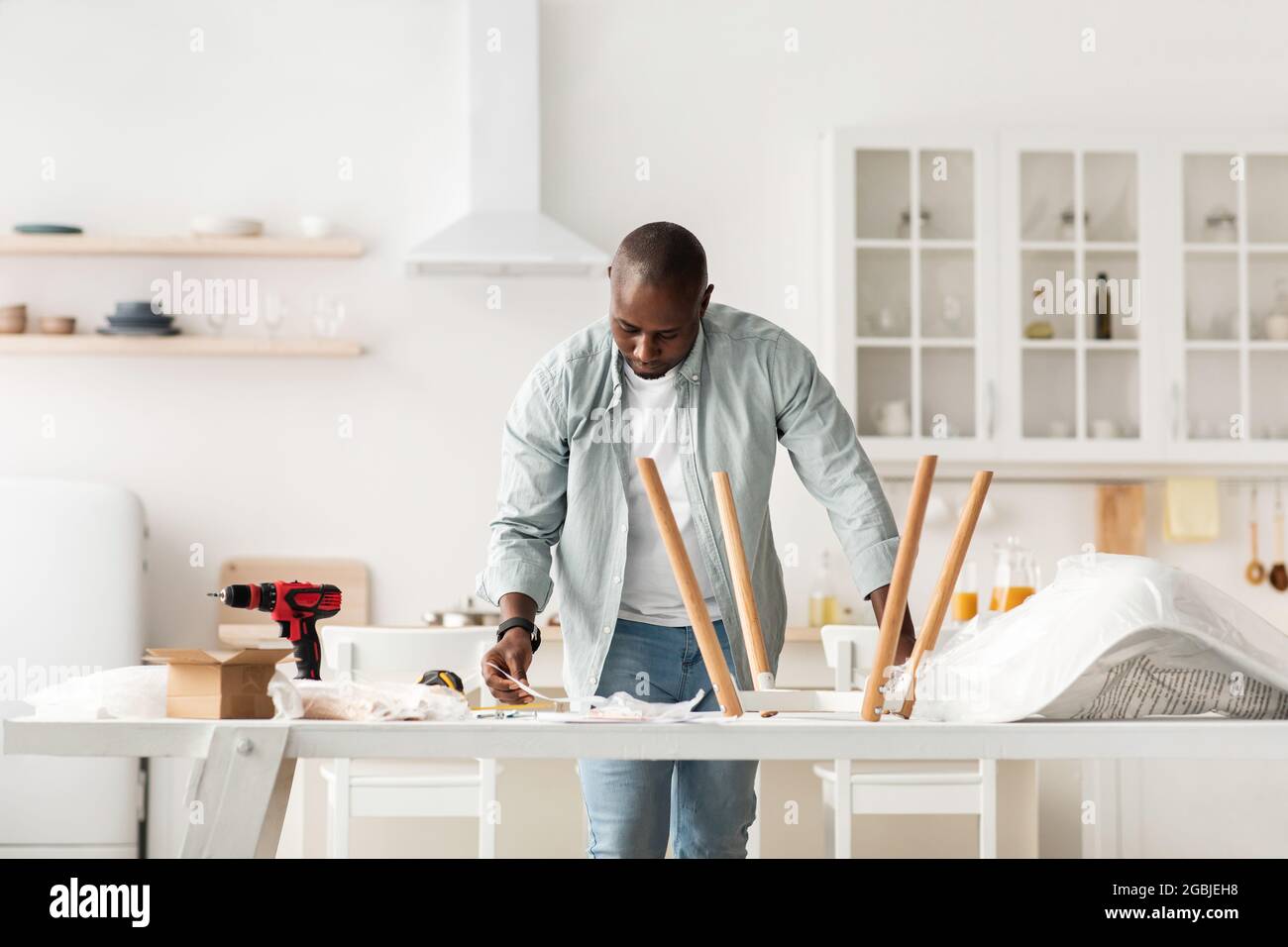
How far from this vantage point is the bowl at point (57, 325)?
→ 12.4 feet

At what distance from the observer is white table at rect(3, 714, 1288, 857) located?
1177 mm

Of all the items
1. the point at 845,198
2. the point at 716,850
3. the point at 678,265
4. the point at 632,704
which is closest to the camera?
the point at 632,704

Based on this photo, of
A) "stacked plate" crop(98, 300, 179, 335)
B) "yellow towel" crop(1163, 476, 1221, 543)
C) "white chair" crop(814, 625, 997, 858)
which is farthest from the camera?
"yellow towel" crop(1163, 476, 1221, 543)

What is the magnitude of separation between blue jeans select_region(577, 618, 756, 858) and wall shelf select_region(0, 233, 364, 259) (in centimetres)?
231

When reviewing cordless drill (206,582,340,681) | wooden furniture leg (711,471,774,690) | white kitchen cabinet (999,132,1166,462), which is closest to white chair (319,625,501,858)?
cordless drill (206,582,340,681)

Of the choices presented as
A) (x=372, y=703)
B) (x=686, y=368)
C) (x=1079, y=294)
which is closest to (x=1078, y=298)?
(x=1079, y=294)

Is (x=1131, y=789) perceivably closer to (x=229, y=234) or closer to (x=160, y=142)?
(x=229, y=234)

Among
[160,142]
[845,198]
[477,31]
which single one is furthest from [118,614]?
[845,198]

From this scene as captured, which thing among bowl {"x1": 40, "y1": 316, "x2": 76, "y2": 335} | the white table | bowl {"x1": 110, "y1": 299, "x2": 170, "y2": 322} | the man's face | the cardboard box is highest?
bowl {"x1": 110, "y1": 299, "x2": 170, "y2": 322}

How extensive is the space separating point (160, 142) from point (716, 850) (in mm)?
2999

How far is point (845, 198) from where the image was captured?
3.83 metres

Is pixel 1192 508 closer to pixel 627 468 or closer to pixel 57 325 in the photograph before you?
pixel 627 468

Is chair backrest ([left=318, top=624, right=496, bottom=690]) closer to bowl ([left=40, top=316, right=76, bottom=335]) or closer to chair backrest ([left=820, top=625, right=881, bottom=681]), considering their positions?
chair backrest ([left=820, top=625, right=881, bottom=681])

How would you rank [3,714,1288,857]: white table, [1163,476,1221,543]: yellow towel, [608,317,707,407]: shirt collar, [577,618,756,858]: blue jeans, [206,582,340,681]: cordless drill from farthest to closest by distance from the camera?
[1163,476,1221,543]: yellow towel, [608,317,707,407]: shirt collar, [577,618,756,858]: blue jeans, [206,582,340,681]: cordless drill, [3,714,1288,857]: white table
